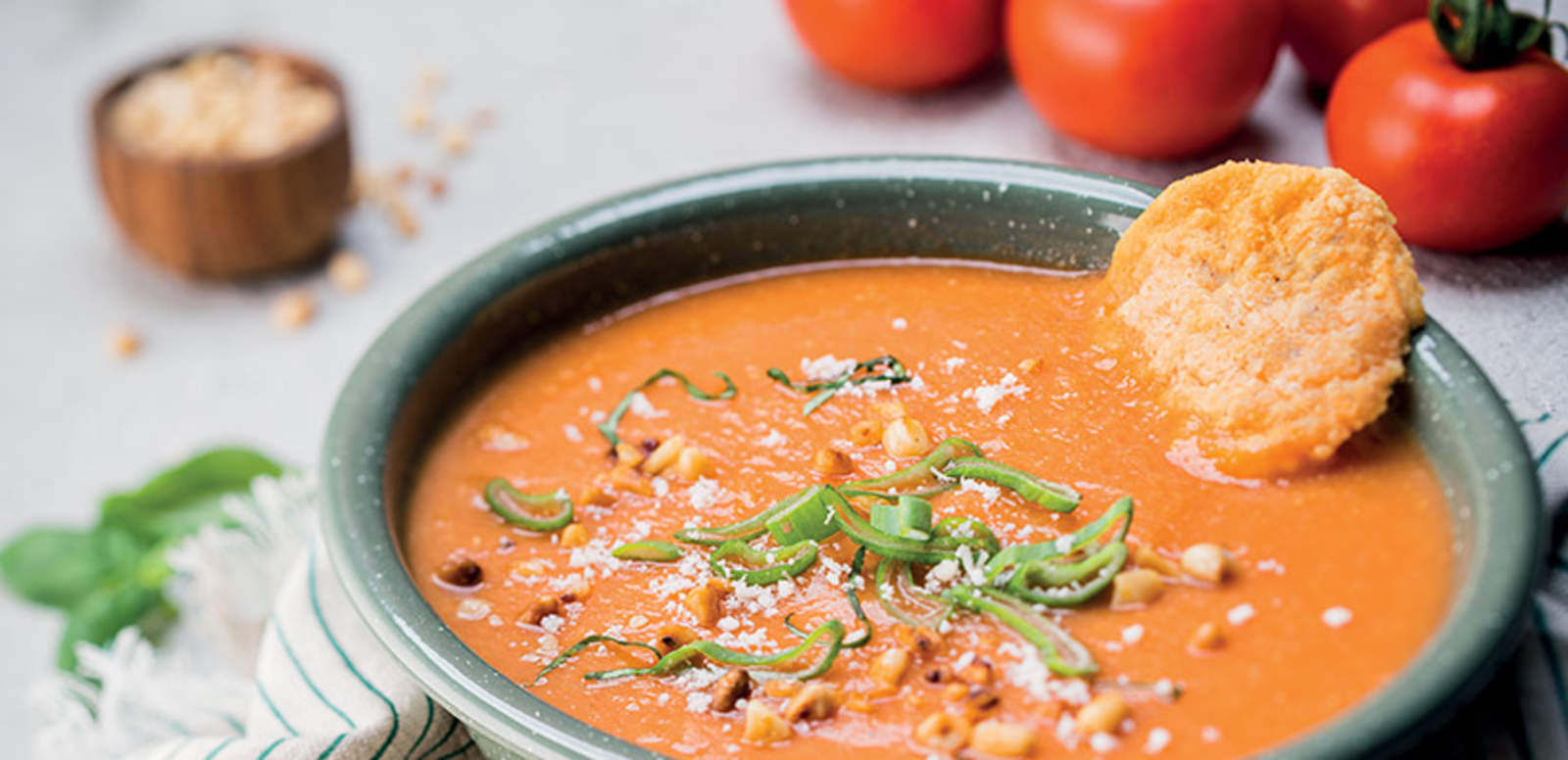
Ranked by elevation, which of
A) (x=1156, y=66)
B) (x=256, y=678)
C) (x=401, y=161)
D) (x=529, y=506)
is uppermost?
(x=1156, y=66)

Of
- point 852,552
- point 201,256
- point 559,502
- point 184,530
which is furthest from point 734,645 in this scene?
point 201,256

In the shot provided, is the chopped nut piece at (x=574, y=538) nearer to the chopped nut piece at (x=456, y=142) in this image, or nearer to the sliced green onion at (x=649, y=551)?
the sliced green onion at (x=649, y=551)

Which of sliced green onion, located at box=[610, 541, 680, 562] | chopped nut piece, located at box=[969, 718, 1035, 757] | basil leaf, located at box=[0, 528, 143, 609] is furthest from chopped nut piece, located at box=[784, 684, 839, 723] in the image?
basil leaf, located at box=[0, 528, 143, 609]

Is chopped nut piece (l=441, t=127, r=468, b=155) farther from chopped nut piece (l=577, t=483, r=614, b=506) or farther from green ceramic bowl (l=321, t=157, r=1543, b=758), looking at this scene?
chopped nut piece (l=577, t=483, r=614, b=506)

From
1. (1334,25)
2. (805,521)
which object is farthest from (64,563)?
(1334,25)

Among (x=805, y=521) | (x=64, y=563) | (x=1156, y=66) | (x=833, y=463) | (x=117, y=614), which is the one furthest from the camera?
(x=64, y=563)

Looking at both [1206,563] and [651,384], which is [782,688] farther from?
[651,384]
